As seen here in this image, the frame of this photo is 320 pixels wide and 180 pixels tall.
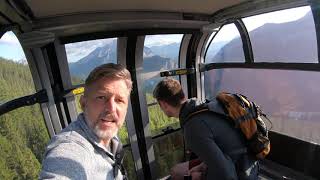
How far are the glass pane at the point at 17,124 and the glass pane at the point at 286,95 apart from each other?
2.73 m

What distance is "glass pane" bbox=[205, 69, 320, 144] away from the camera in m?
3.49

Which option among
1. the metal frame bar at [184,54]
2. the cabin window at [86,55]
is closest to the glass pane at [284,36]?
the metal frame bar at [184,54]

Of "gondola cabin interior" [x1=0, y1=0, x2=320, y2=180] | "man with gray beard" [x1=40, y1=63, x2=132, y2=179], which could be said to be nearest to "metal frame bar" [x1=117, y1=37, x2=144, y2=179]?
"gondola cabin interior" [x1=0, y1=0, x2=320, y2=180]

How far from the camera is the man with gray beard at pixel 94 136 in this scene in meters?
1.37

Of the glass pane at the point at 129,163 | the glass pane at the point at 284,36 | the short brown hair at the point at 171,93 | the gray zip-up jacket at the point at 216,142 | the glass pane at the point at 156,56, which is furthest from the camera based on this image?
the glass pane at the point at 129,163

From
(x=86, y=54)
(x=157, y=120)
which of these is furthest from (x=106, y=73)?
(x=157, y=120)

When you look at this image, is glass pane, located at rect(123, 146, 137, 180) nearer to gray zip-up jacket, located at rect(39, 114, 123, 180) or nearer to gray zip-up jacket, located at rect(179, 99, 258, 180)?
gray zip-up jacket, located at rect(179, 99, 258, 180)

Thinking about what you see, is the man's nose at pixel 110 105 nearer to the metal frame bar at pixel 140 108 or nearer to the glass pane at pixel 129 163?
the metal frame bar at pixel 140 108

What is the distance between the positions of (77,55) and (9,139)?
1159 mm

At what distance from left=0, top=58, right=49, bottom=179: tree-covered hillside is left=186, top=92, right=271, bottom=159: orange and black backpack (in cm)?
159

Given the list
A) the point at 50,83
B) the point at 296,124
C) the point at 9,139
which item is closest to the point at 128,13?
the point at 50,83

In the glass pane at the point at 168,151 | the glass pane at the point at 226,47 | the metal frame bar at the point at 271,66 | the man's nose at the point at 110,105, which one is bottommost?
the glass pane at the point at 168,151

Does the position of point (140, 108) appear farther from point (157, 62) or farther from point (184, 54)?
point (184, 54)

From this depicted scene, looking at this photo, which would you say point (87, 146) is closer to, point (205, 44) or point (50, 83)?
point (50, 83)
